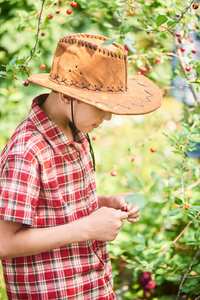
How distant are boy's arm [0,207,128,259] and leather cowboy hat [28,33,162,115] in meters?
0.36

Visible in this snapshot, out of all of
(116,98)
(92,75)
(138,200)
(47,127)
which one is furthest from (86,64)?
(138,200)

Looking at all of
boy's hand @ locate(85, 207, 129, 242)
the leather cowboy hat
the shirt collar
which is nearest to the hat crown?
the leather cowboy hat

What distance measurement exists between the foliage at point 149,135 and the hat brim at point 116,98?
0.32 feet

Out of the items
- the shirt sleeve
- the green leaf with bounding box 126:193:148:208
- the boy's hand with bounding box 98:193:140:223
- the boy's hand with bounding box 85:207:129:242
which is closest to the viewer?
the green leaf with bounding box 126:193:148:208

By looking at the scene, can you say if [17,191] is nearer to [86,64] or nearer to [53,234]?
[53,234]

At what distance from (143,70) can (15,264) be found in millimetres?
1169

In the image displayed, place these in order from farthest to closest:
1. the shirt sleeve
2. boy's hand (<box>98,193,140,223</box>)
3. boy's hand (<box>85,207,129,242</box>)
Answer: boy's hand (<box>98,193,140,223</box>) < boy's hand (<box>85,207,129,242</box>) < the shirt sleeve

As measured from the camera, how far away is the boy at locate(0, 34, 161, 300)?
1062mm

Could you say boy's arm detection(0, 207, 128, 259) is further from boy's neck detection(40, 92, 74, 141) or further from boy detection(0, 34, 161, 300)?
boy's neck detection(40, 92, 74, 141)

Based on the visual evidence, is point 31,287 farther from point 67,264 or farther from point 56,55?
Result: point 56,55

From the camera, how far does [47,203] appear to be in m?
1.17

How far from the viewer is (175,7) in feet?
5.49

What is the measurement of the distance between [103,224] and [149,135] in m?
1.02

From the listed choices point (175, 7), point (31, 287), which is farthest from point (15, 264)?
point (175, 7)
